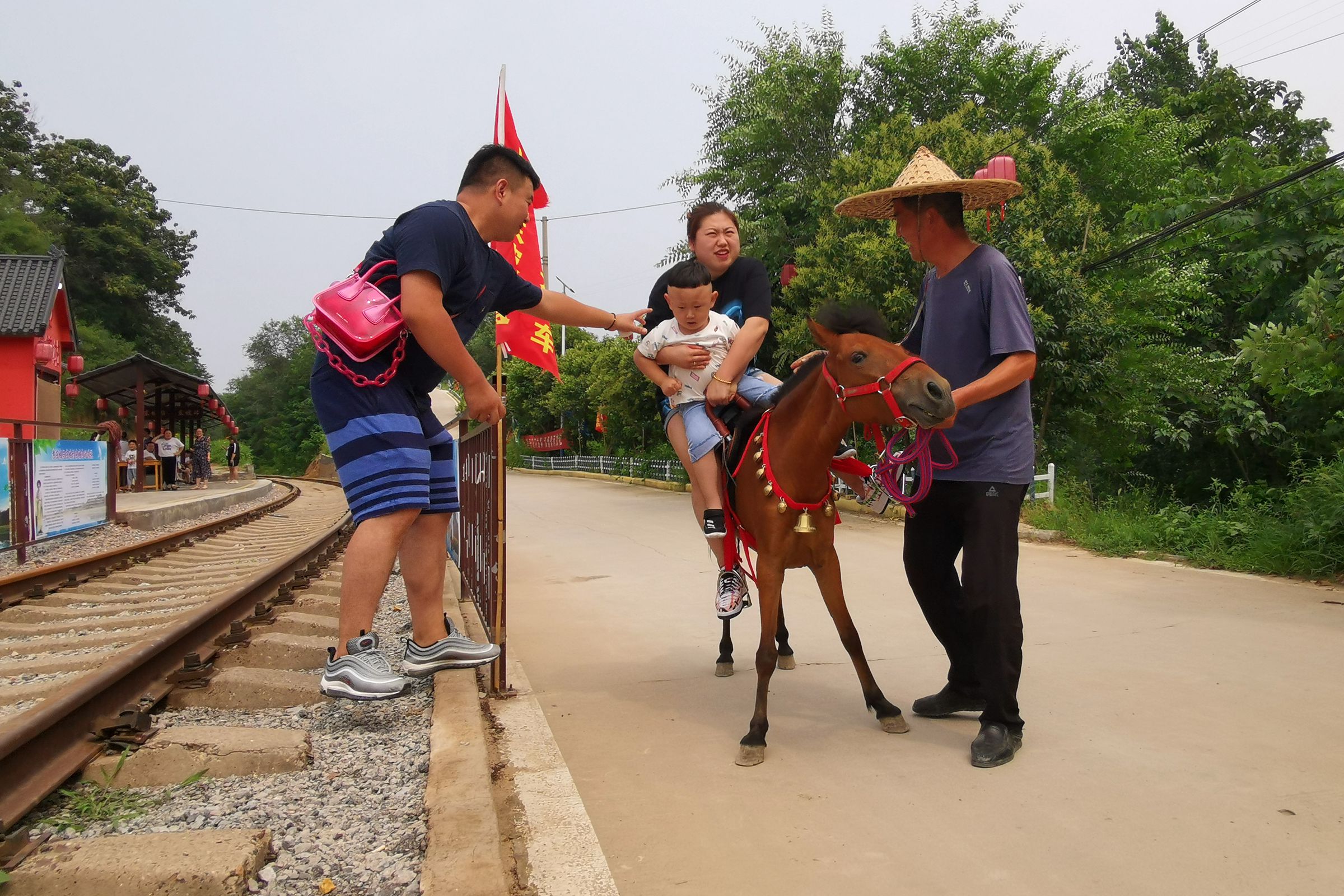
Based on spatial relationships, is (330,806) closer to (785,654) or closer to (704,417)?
(704,417)

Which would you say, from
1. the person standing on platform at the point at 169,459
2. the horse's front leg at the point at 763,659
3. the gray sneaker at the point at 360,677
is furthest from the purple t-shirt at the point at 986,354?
the person standing on platform at the point at 169,459

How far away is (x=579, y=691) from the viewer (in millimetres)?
4422

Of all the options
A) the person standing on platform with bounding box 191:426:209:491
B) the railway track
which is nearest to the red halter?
the railway track

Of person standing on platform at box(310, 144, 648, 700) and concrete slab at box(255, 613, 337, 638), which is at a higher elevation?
person standing on platform at box(310, 144, 648, 700)

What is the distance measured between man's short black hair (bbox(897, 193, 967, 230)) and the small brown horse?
62 centimetres

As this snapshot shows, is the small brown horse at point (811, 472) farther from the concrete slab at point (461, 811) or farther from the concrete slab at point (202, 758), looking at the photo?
the concrete slab at point (202, 758)

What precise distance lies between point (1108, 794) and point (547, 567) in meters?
7.06

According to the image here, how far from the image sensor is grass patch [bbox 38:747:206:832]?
2465mm

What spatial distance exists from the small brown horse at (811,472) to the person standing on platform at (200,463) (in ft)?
90.6

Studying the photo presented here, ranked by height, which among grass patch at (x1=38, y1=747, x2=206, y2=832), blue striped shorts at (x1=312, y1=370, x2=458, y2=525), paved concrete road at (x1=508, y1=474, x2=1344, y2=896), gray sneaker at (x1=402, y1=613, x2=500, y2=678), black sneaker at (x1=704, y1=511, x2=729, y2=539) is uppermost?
blue striped shorts at (x1=312, y1=370, x2=458, y2=525)

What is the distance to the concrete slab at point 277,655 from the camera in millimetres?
4312

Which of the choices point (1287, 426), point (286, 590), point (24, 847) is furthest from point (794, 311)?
point (24, 847)

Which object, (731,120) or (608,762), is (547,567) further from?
(731,120)

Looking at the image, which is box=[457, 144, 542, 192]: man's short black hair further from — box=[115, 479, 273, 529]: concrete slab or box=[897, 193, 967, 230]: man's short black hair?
box=[115, 479, 273, 529]: concrete slab
